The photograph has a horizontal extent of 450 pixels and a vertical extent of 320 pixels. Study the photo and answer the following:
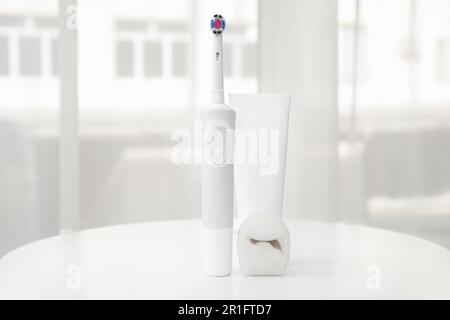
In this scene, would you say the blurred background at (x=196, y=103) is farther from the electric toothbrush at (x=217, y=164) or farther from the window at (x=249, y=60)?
the electric toothbrush at (x=217, y=164)

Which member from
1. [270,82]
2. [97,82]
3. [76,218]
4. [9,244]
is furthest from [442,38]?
[9,244]

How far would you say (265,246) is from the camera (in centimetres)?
66

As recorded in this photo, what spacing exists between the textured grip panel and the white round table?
7 centimetres

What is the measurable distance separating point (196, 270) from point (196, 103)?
4.35 ft

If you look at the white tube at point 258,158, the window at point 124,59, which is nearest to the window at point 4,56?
the window at point 124,59

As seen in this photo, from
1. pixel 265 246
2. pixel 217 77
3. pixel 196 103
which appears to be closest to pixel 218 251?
pixel 265 246

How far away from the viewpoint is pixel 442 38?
210 cm

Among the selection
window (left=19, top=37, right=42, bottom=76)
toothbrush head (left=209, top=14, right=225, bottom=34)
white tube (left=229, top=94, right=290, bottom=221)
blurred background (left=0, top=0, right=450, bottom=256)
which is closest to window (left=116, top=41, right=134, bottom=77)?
blurred background (left=0, top=0, right=450, bottom=256)

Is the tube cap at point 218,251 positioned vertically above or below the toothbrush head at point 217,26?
below

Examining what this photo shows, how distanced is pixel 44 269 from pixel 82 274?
62 mm

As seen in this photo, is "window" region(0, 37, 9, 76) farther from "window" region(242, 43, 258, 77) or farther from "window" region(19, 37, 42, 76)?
"window" region(242, 43, 258, 77)

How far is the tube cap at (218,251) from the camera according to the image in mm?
658

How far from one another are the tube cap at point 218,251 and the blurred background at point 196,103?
130 cm
